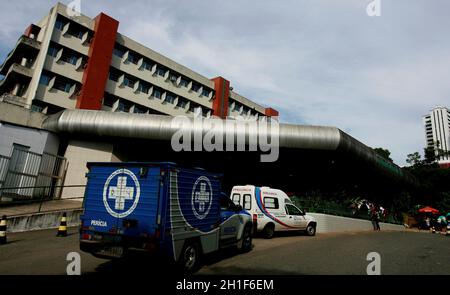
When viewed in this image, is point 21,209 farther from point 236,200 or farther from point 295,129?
point 295,129

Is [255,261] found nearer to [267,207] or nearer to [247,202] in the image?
[247,202]

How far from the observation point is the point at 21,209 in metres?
13.6

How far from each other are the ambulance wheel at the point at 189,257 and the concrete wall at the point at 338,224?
1281 cm

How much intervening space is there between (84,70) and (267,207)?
28.2 meters

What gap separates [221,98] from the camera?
51.3 meters

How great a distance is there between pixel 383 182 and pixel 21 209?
3333 centimetres

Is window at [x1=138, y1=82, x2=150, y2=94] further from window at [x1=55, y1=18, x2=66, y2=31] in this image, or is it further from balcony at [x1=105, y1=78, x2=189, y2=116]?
window at [x1=55, y1=18, x2=66, y2=31]

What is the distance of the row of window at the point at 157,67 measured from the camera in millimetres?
37406

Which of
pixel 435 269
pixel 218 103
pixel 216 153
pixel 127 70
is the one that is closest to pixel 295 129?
pixel 216 153

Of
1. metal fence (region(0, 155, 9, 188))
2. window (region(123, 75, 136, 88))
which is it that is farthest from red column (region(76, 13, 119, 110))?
metal fence (region(0, 155, 9, 188))

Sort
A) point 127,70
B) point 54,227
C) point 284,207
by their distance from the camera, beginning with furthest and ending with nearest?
point 127,70, point 284,207, point 54,227

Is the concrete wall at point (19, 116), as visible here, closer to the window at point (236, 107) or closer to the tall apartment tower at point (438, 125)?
the window at point (236, 107)

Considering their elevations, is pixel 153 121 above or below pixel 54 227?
above
